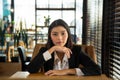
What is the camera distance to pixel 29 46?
7328 millimetres

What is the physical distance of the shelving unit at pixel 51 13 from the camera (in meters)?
7.63

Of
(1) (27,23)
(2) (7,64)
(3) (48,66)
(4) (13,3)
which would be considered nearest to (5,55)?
(2) (7,64)

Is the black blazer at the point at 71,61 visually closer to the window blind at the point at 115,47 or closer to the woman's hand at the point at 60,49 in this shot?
the woman's hand at the point at 60,49

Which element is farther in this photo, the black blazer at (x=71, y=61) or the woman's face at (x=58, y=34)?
the black blazer at (x=71, y=61)

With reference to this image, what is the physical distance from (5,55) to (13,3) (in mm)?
2184

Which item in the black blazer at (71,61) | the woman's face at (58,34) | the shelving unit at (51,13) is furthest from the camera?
the shelving unit at (51,13)

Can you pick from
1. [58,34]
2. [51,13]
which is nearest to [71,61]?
[58,34]

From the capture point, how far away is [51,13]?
7.62 metres

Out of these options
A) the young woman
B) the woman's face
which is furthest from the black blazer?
the woman's face

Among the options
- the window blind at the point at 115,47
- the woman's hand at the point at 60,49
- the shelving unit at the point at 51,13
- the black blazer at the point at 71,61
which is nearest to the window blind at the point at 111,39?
the window blind at the point at 115,47

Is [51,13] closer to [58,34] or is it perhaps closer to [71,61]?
[71,61]

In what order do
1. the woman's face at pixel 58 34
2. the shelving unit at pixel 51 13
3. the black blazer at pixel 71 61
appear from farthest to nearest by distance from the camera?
the shelving unit at pixel 51 13 → the black blazer at pixel 71 61 → the woman's face at pixel 58 34

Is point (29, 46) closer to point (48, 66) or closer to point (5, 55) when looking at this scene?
point (5, 55)

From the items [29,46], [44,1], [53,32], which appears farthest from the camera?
[44,1]
